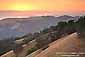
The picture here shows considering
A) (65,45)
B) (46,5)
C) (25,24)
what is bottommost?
(65,45)

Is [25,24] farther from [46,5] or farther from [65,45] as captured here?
[65,45]

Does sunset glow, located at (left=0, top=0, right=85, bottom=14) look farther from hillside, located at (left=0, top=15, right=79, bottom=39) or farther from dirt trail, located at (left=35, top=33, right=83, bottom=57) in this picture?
dirt trail, located at (left=35, top=33, right=83, bottom=57)

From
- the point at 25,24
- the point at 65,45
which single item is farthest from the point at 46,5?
the point at 65,45

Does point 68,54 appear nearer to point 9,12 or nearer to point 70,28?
point 70,28

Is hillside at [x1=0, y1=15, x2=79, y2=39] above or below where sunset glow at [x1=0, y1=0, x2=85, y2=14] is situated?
below

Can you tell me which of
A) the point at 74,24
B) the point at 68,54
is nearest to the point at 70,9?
the point at 74,24

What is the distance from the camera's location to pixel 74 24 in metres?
1.77

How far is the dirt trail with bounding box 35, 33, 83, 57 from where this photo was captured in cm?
173

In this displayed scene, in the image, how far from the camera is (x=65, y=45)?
69.0 inches

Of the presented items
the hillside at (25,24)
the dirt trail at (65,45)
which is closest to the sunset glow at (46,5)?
the hillside at (25,24)

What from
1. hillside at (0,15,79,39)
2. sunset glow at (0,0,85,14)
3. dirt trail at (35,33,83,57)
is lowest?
dirt trail at (35,33,83,57)

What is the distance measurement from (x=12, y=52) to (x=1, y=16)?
33 cm

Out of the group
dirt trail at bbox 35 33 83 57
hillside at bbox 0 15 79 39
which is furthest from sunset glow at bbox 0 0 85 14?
dirt trail at bbox 35 33 83 57

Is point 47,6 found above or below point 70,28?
above
